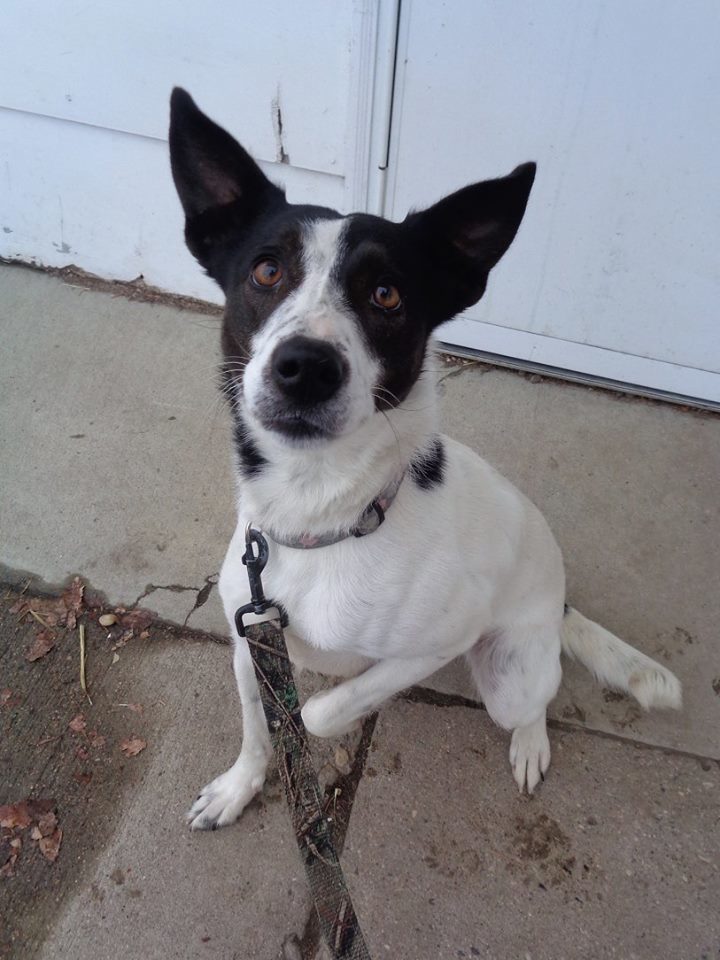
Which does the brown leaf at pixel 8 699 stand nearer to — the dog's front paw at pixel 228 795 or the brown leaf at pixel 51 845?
the brown leaf at pixel 51 845

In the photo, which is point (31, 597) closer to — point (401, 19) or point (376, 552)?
point (376, 552)

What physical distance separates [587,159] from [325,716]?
8.04 ft

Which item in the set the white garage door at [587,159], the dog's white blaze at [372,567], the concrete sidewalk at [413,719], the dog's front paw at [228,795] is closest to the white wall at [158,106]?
the white garage door at [587,159]

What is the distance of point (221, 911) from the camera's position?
175cm

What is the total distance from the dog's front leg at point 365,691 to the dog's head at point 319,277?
68 cm

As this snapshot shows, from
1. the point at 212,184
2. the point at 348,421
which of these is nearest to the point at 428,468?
the point at 348,421

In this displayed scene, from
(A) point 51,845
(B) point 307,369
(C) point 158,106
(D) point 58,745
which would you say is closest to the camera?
(B) point 307,369

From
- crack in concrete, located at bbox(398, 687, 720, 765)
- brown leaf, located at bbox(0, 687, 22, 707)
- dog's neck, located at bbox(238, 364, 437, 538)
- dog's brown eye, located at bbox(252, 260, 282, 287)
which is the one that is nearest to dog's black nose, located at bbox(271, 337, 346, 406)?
dog's neck, located at bbox(238, 364, 437, 538)

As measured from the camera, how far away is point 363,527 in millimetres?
1553

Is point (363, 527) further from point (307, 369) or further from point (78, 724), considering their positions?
point (78, 724)

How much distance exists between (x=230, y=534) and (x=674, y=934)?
1.91 m

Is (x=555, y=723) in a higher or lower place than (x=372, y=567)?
lower

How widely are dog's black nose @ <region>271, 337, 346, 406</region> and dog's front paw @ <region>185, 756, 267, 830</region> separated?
1.18 metres

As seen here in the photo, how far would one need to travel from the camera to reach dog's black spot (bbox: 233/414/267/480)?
1.60 m
